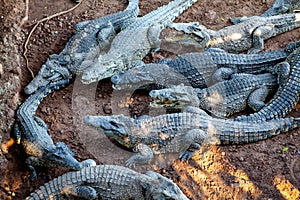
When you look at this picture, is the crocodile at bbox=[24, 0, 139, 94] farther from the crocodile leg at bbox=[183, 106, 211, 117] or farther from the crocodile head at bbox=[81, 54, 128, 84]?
the crocodile leg at bbox=[183, 106, 211, 117]

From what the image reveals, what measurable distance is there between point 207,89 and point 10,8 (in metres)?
2.59

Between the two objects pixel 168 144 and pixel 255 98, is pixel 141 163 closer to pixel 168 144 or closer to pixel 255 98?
pixel 168 144

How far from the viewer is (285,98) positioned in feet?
17.0

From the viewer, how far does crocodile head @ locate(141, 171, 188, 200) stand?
4.22 metres

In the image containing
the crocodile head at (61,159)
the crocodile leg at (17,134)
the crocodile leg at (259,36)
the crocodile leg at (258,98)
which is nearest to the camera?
the crocodile head at (61,159)

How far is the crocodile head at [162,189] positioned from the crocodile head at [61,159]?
2.51ft

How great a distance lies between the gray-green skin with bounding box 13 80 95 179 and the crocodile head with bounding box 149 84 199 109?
1.15 meters

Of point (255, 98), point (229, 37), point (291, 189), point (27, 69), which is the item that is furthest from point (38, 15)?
point (291, 189)

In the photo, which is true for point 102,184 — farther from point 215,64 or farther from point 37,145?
point 215,64

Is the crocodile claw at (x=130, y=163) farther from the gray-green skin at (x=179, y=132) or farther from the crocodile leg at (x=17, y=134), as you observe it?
the crocodile leg at (x=17, y=134)

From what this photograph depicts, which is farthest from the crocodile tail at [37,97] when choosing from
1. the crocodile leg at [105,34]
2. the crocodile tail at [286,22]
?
the crocodile tail at [286,22]

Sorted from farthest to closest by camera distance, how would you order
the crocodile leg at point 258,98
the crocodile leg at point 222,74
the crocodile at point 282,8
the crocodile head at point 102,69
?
the crocodile at point 282,8 < the crocodile head at point 102,69 < the crocodile leg at point 222,74 < the crocodile leg at point 258,98

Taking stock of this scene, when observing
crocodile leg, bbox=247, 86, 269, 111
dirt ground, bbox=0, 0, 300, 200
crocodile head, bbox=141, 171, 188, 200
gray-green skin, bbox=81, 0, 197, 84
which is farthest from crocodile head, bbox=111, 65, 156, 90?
crocodile head, bbox=141, 171, 188, 200

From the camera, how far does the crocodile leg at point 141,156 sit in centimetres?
480
